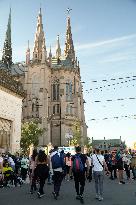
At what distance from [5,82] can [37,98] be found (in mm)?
54538

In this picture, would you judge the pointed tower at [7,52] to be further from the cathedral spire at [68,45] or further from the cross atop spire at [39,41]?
the cathedral spire at [68,45]

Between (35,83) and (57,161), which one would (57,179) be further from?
(35,83)

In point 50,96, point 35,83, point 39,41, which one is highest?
point 39,41

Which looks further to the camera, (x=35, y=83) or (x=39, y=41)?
(x=39, y=41)

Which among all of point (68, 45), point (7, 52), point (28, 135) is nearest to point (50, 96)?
point (28, 135)

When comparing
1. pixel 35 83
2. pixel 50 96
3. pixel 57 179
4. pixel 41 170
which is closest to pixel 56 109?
pixel 50 96

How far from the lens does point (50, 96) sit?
→ 81.9 m

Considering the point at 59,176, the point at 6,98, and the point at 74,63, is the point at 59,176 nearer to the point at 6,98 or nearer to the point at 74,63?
the point at 6,98

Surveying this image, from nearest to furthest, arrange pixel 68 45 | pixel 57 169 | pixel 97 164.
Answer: pixel 97 164 → pixel 57 169 → pixel 68 45

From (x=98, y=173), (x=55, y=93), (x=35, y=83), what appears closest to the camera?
(x=98, y=173)

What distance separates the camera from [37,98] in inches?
3142

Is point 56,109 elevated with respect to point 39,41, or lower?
lower

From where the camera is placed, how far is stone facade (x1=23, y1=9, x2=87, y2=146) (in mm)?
76938

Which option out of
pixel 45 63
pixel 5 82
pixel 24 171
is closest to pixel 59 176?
pixel 24 171
